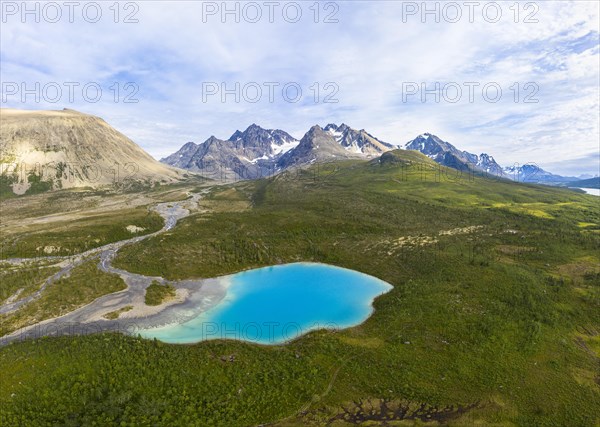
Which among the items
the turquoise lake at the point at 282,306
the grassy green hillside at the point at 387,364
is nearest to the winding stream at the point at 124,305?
the turquoise lake at the point at 282,306

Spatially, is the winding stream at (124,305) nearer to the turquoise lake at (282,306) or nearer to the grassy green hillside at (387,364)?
the turquoise lake at (282,306)

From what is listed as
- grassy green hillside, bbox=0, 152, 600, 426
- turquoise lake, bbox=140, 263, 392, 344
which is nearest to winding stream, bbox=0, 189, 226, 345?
turquoise lake, bbox=140, 263, 392, 344

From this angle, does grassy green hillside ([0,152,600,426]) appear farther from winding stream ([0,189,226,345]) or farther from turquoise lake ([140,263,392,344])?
winding stream ([0,189,226,345])

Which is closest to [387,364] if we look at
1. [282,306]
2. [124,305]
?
[282,306]

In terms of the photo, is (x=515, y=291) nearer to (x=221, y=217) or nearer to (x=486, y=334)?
(x=486, y=334)

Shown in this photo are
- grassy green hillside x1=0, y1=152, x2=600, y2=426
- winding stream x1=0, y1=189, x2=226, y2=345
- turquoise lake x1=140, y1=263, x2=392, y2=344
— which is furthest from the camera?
turquoise lake x1=140, y1=263, x2=392, y2=344

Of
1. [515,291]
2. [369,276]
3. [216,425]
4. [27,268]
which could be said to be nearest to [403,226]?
[369,276]

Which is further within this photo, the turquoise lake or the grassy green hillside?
the turquoise lake

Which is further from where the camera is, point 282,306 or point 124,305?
point 282,306

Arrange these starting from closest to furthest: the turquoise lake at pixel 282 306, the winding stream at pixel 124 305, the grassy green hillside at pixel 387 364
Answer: the grassy green hillside at pixel 387 364, the winding stream at pixel 124 305, the turquoise lake at pixel 282 306

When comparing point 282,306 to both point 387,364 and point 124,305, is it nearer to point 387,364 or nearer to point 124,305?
point 387,364
